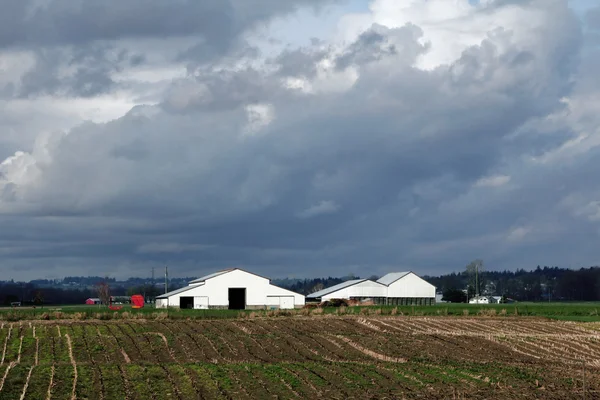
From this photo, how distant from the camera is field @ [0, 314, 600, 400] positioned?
107 feet

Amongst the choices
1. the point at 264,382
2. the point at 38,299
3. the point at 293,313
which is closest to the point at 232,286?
the point at 293,313

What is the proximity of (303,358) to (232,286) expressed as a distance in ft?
196

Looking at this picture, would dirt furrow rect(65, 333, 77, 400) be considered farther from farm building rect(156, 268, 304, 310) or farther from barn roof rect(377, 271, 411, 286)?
barn roof rect(377, 271, 411, 286)

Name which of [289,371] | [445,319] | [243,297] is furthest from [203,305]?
[289,371]

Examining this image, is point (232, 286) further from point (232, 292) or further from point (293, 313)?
point (293, 313)

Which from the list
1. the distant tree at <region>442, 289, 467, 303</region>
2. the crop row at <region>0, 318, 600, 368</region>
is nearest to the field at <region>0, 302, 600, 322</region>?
the crop row at <region>0, 318, 600, 368</region>

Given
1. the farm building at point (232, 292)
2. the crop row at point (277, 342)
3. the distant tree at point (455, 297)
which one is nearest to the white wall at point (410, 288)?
the farm building at point (232, 292)

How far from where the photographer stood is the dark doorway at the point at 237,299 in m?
106

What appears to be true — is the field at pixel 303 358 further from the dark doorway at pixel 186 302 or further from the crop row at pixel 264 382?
the dark doorway at pixel 186 302

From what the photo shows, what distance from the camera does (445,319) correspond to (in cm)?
7450

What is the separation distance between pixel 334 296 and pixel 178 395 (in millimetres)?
94792

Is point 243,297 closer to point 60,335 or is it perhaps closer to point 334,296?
point 334,296

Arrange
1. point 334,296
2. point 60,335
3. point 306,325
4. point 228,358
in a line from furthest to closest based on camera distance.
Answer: point 334,296 < point 306,325 < point 60,335 < point 228,358

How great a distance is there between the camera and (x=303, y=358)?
150 feet
